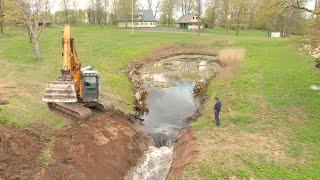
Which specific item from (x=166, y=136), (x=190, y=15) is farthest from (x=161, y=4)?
(x=166, y=136)

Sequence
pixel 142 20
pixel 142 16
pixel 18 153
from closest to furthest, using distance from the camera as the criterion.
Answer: pixel 18 153 → pixel 142 20 → pixel 142 16

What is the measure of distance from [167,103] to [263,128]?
1171 centimetres

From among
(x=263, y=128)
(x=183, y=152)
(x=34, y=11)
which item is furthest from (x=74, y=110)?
(x=34, y=11)

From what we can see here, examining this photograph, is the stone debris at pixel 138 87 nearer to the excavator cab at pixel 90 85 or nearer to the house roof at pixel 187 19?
the excavator cab at pixel 90 85

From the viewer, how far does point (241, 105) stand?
3206 cm

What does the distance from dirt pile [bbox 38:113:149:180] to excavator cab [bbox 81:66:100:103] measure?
4.98 ft

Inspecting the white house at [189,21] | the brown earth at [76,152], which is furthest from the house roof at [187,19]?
the brown earth at [76,152]

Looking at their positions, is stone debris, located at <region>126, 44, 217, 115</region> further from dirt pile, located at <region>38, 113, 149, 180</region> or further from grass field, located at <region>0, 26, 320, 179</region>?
dirt pile, located at <region>38, 113, 149, 180</region>

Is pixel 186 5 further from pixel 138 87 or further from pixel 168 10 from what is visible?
pixel 138 87

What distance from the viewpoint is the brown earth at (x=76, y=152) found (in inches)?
821

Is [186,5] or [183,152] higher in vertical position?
[186,5]

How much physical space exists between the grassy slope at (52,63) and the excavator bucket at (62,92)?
213 cm

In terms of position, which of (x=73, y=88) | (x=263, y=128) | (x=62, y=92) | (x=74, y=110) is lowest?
(x=263, y=128)

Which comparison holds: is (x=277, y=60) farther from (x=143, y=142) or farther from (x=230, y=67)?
(x=143, y=142)
